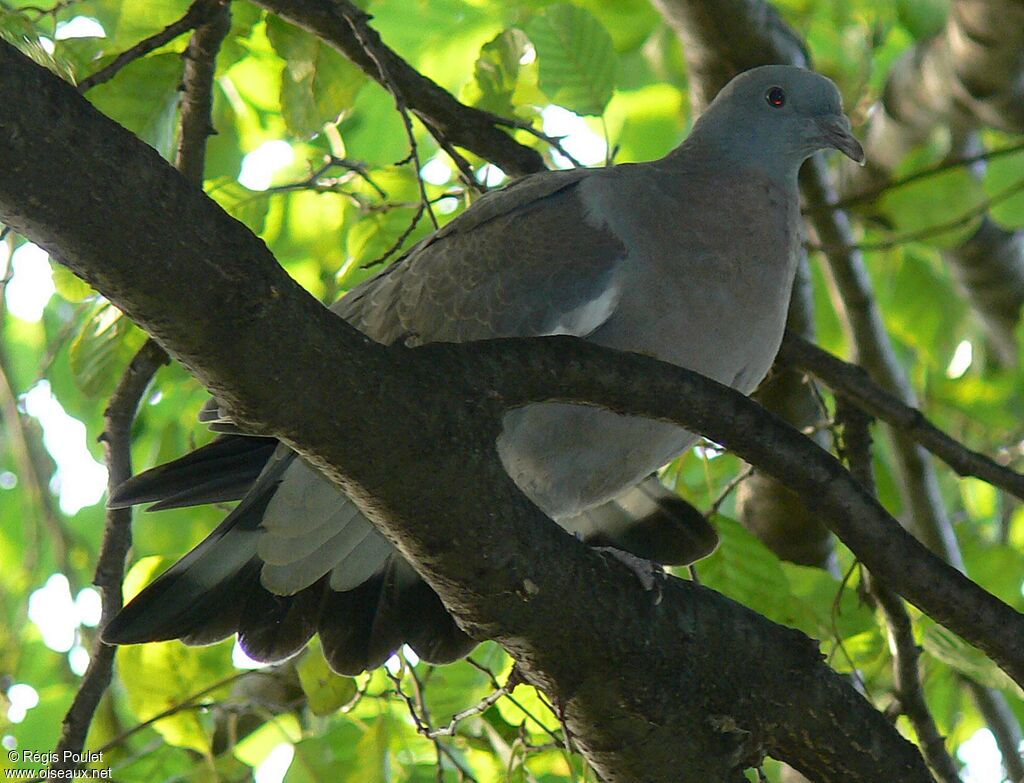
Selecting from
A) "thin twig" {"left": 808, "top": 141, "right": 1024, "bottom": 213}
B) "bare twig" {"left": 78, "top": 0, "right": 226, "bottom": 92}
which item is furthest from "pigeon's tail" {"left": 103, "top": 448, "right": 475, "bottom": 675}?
"thin twig" {"left": 808, "top": 141, "right": 1024, "bottom": 213}

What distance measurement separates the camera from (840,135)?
118 inches

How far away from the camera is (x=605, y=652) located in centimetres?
190

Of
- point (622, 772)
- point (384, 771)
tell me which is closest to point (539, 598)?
point (622, 772)

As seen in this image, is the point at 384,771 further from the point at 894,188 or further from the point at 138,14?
the point at 894,188

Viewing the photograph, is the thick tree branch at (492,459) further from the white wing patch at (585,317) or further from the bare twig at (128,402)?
the bare twig at (128,402)

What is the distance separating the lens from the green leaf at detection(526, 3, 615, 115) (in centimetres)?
294

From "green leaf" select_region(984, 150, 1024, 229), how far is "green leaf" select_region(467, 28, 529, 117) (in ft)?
5.41

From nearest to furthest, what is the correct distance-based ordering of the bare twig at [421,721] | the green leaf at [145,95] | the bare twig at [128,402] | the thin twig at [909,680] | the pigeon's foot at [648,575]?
the pigeon's foot at [648,575] < the bare twig at [421,721] < the bare twig at [128,402] < the green leaf at [145,95] < the thin twig at [909,680]

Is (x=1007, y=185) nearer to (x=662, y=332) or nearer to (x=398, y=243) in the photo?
(x=662, y=332)

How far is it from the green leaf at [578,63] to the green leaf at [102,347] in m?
1.14

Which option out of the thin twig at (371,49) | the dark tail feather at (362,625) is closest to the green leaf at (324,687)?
the dark tail feather at (362,625)

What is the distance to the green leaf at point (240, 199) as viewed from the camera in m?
2.89

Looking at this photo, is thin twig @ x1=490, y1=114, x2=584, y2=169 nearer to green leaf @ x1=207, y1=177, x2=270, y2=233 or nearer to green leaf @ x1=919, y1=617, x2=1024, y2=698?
green leaf @ x1=207, y1=177, x2=270, y2=233

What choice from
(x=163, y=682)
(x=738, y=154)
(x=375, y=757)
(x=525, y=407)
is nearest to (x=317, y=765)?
(x=375, y=757)
